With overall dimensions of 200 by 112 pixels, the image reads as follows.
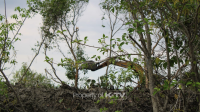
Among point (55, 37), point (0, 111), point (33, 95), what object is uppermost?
point (55, 37)

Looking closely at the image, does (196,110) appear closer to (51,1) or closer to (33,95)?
(33,95)

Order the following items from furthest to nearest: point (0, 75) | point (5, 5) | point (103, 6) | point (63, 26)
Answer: point (63, 26) → point (103, 6) → point (5, 5) → point (0, 75)

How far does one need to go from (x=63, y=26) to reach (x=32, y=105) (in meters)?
7.47

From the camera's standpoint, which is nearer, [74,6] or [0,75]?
[0,75]

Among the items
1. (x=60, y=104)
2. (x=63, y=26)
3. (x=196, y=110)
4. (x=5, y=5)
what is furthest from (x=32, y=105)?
(x=63, y=26)

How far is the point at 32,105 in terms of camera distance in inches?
195

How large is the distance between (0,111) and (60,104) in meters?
1.48

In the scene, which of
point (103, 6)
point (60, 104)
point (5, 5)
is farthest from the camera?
point (103, 6)

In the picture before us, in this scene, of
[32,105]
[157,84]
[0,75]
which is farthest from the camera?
[32,105]

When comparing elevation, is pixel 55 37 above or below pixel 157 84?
above

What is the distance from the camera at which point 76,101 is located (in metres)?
5.48

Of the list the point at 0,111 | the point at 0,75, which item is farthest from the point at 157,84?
the point at 0,111

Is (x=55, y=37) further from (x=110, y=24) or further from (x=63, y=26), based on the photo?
(x=110, y=24)

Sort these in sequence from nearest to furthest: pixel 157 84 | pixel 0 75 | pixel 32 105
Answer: pixel 157 84 → pixel 0 75 → pixel 32 105
